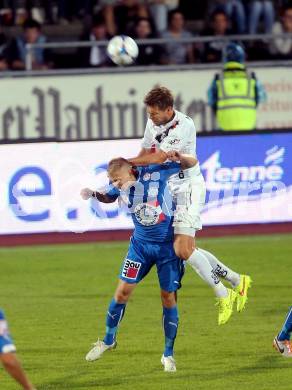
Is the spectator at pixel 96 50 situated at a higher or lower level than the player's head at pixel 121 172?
lower

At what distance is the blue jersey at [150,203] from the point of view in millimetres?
10438

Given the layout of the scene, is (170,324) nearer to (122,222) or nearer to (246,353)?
(246,353)

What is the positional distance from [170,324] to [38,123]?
1110 centimetres

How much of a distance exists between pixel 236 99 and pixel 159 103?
31.4 feet

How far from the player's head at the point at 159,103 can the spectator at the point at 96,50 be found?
1157cm

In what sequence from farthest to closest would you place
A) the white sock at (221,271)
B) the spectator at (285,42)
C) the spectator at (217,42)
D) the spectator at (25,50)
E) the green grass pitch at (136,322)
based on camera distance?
the spectator at (285,42)
the spectator at (217,42)
the spectator at (25,50)
the white sock at (221,271)
the green grass pitch at (136,322)

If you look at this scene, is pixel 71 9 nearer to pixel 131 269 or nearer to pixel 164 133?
pixel 164 133

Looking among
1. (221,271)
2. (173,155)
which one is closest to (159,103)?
(173,155)

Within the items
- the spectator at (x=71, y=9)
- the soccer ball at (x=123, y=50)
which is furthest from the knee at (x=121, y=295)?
the spectator at (x=71, y=9)

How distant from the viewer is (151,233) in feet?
34.2

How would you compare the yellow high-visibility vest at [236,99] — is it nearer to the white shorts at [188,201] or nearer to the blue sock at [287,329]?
the white shorts at [188,201]

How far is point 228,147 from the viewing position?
59.7ft

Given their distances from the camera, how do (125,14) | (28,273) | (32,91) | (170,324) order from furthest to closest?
(125,14) < (32,91) < (28,273) < (170,324)

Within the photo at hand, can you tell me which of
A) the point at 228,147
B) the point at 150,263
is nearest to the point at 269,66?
the point at 228,147
